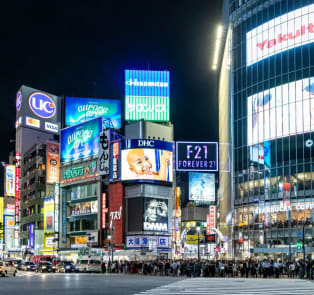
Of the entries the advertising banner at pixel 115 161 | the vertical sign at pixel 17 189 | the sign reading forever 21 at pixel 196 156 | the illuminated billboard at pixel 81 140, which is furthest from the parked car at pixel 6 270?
the vertical sign at pixel 17 189

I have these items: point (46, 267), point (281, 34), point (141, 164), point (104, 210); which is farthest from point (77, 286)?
point (104, 210)

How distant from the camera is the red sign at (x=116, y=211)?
8494 centimetres

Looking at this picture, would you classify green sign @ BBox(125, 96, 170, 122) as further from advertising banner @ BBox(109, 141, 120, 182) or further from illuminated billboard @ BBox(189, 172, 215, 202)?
illuminated billboard @ BBox(189, 172, 215, 202)

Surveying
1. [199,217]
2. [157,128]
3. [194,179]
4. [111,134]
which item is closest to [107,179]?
[111,134]

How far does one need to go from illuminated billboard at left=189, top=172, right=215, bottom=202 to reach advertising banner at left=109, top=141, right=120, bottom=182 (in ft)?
37.1

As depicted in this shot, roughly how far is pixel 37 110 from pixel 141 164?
6989cm

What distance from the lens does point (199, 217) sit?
613 feet

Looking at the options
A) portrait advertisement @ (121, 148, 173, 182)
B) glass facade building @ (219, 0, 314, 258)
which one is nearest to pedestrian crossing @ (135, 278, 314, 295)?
glass facade building @ (219, 0, 314, 258)

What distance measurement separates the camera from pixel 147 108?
348 ft

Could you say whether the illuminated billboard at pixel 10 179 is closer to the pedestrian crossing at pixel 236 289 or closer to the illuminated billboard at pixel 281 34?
the illuminated billboard at pixel 281 34

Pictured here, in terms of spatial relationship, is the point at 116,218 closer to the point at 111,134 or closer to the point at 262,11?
the point at 111,134

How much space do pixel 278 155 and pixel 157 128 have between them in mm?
43277

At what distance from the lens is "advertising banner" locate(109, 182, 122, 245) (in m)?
85.0

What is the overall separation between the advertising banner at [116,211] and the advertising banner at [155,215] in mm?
3744
